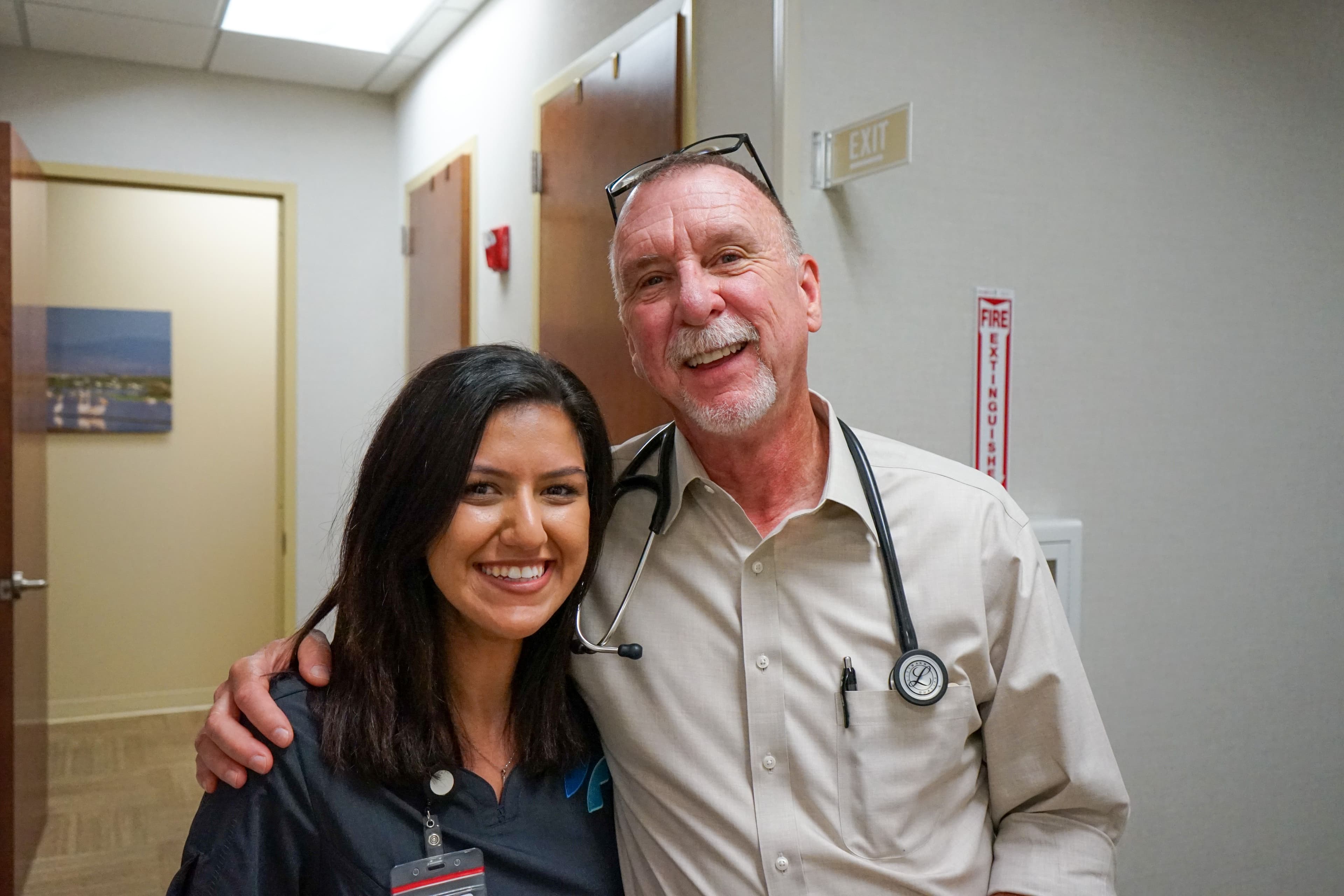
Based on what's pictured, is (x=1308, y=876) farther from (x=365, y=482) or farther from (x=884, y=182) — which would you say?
(x=365, y=482)

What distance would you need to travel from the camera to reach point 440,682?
1365 millimetres

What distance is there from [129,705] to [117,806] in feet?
4.35

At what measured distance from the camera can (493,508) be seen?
128 centimetres

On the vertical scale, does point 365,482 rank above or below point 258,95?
below

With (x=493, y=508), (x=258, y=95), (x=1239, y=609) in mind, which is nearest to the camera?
(x=493, y=508)

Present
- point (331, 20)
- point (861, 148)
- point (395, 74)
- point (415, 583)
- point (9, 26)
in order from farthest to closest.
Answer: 1. point (395, 74)
2. point (9, 26)
3. point (331, 20)
4. point (861, 148)
5. point (415, 583)

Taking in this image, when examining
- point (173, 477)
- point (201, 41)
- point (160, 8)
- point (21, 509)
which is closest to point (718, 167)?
point (21, 509)

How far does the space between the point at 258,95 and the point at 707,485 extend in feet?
12.3

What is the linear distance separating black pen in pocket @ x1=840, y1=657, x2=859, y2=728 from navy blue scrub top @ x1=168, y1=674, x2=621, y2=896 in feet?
1.25

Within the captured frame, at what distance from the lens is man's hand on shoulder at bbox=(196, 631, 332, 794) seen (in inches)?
47.7

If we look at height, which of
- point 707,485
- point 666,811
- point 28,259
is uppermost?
point 28,259

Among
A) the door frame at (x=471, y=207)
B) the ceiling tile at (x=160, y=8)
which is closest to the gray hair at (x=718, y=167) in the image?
the door frame at (x=471, y=207)

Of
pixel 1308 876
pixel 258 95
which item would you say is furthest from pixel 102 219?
pixel 1308 876

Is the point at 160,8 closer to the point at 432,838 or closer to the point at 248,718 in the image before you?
the point at 248,718
